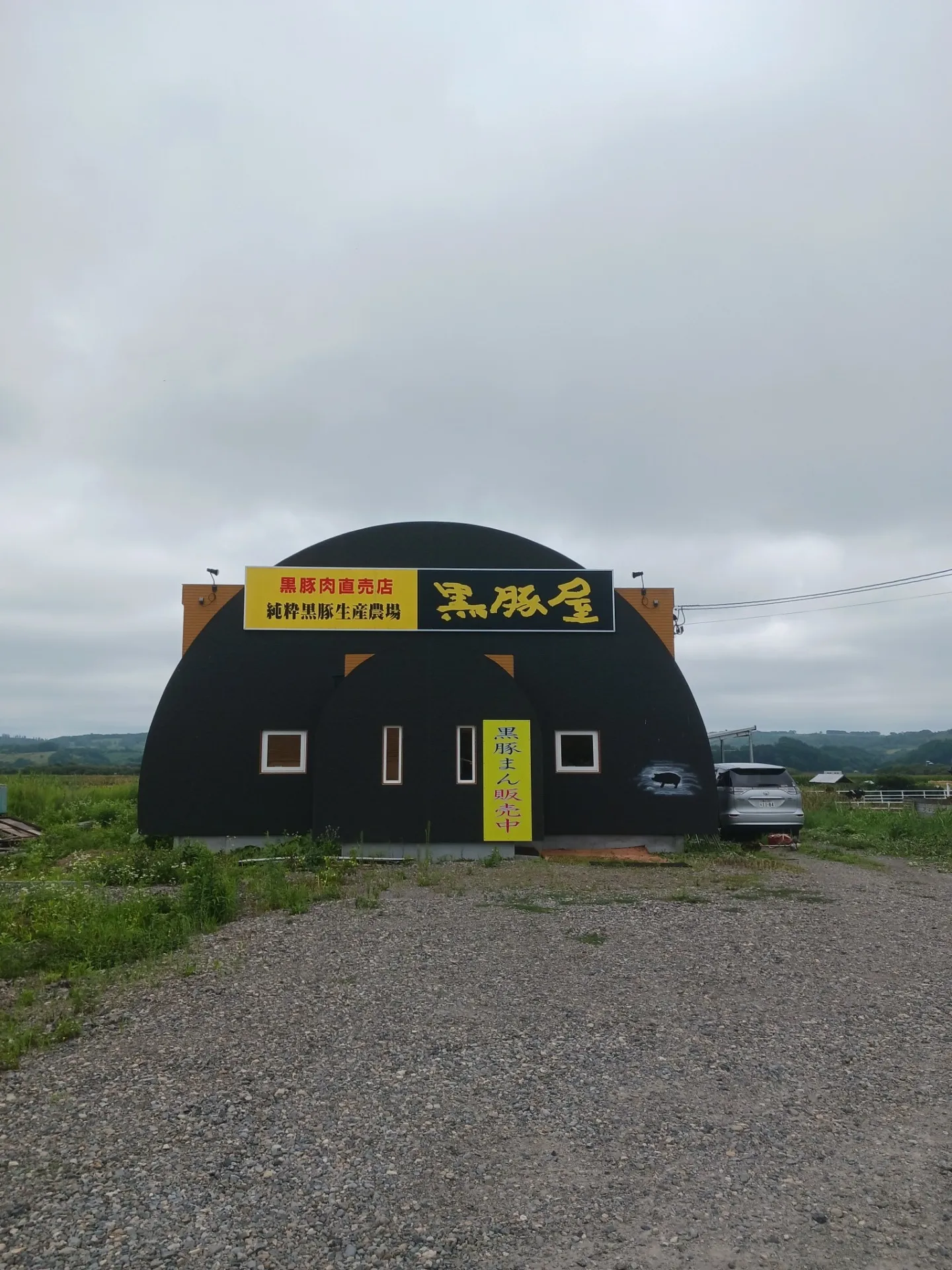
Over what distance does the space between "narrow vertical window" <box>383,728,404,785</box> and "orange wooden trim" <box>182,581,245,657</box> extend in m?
4.16

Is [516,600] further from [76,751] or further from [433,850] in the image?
[76,751]

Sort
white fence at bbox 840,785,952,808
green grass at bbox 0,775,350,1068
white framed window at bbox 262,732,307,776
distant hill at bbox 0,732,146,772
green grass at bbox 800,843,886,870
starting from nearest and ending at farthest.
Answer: green grass at bbox 0,775,350,1068 < green grass at bbox 800,843,886,870 < white framed window at bbox 262,732,307,776 < white fence at bbox 840,785,952,808 < distant hill at bbox 0,732,146,772

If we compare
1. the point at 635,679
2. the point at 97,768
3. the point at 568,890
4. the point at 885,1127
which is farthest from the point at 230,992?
the point at 97,768

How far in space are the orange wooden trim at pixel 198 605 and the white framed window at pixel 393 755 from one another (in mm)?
4148

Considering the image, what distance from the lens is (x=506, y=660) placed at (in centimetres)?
1623

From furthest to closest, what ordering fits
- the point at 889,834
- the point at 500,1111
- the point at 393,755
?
1. the point at 889,834
2. the point at 393,755
3. the point at 500,1111

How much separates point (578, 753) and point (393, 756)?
11.3 feet

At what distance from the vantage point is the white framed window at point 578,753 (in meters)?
16.0

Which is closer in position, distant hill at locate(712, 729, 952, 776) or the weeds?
the weeds

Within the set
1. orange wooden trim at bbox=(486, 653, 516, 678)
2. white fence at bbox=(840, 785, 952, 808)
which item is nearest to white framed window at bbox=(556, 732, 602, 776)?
orange wooden trim at bbox=(486, 653, 516, 678)

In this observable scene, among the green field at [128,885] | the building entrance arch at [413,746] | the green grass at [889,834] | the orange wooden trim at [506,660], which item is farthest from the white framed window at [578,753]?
the green grass at [889,834]

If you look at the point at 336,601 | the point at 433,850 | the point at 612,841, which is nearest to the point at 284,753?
the point at 336,601

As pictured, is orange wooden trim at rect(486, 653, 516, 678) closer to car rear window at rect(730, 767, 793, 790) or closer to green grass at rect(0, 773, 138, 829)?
car rear window at rect(730, 767, 793, 790)

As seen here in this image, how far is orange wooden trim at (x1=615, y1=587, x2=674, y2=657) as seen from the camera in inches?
655
